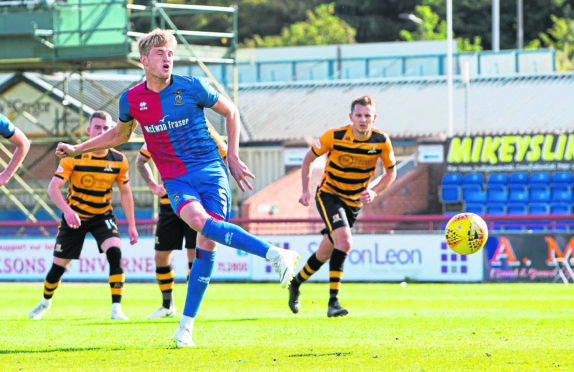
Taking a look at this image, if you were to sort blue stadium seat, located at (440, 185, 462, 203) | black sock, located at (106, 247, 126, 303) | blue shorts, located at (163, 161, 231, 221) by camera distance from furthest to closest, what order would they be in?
blue stadium seat, located at (440, 185, 462, 203) < black sock, located at (106, 247, 126, 303) < blue shorts, located at (163, 161, 231, 221)

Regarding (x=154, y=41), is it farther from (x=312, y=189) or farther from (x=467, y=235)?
(x=312, y=189)

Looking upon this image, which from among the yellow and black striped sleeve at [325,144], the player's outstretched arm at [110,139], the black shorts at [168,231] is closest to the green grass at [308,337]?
the black shorts at [168,231]

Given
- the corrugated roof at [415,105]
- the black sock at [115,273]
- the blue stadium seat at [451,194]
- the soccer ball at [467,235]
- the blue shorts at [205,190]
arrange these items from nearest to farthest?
the blue shorts at [205,190] < the soccer ball at [467,235] < the black sock at [115,273] < the blue stadium seat at [451,194] < the corrugated roof at [415,105]

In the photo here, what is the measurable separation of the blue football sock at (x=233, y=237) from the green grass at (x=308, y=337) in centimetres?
74

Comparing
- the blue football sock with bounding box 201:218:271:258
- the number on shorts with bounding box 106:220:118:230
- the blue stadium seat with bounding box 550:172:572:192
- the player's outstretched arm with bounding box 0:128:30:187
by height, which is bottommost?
the blue stadium seat with bounding box 550:172:572:192

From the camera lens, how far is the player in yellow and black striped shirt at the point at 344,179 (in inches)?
440

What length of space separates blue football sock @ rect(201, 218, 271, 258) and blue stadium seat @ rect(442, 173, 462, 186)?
2536cm

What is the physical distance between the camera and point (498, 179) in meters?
32.0

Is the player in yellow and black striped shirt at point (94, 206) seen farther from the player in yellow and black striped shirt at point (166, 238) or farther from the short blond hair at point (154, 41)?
the short blond hair at point (154, 41)

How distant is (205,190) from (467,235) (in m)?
3.50

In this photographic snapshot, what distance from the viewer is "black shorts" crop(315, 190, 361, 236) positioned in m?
11.2

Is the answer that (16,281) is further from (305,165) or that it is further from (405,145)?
(405,145)

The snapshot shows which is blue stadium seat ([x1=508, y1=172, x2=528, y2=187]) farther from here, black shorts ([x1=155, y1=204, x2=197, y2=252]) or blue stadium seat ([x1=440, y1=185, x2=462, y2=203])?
black shorts ([x1=155, y1=204, x2=197, y2=252])

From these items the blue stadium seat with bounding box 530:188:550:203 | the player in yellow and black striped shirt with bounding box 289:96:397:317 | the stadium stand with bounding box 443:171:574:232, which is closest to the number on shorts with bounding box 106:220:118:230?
the player in yellow and black striped shirt with bounding box 289:96:397:317
